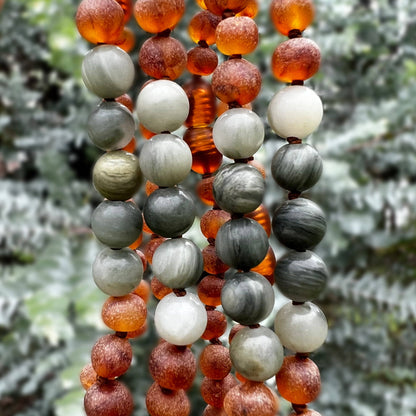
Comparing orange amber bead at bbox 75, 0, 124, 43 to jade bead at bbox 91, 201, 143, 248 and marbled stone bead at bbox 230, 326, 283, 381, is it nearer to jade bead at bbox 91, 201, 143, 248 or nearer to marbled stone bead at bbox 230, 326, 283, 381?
jade bead at bbox 91, 201, 143, 248

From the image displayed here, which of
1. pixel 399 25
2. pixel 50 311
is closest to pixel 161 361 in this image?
pixel 50 311

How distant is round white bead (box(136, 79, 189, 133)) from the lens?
0.33 m

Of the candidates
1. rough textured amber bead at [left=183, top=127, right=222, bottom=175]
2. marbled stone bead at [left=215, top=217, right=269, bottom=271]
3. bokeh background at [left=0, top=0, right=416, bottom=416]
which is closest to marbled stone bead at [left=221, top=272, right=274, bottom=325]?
marbled stone bead at [left=215, top=217, right=269, bottom=271]

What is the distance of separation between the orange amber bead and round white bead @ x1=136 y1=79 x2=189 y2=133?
52mm

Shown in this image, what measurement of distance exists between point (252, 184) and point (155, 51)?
0.40 feet

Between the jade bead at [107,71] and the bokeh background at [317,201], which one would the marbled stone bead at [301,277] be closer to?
the jade bead at [107,71]

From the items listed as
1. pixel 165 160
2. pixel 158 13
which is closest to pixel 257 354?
pixel 165 160

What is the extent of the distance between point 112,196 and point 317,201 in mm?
800

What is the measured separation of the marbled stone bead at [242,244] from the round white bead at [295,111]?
0.08 m

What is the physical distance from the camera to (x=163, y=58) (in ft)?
1.12

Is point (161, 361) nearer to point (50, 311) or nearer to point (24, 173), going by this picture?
point (50, 311)

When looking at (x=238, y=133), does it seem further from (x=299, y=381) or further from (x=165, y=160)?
(x=299, y=381)

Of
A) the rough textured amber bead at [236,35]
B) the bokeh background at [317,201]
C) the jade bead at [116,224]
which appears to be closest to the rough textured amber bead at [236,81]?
the rough textured amber bead at [236,35]

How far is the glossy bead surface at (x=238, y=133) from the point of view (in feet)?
1.07
